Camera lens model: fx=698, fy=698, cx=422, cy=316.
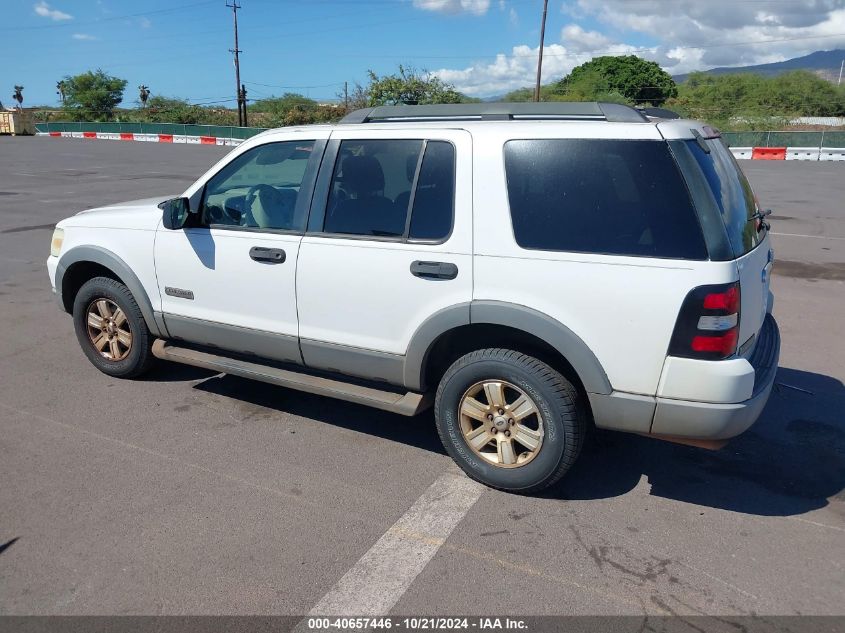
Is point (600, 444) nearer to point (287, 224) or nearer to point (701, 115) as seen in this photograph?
point (287, 224)

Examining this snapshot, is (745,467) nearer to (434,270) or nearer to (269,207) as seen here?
(434,270)

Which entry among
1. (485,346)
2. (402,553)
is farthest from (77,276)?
(402,553)

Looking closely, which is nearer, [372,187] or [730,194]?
[730,194]

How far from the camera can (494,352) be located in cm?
371

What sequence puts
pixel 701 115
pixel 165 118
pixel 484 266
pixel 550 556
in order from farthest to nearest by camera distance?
pixel 165 118 < pixel 701 115 < pixel 484 266 < pixel 550 556

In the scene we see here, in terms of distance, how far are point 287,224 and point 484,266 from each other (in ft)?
4.52

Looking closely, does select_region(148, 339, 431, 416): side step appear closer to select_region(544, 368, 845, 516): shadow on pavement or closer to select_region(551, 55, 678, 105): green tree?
select_region(544, 368, 845, 516): shadow on pavement

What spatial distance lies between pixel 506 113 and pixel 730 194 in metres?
1.26

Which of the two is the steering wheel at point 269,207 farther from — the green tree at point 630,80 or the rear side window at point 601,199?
the green tree at point 630,80

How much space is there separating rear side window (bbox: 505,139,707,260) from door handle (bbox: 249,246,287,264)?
1.47 meters

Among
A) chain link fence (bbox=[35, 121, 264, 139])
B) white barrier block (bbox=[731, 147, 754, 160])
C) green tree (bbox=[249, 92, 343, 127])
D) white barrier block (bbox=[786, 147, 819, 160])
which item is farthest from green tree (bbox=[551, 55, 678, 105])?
white barrier block (bbox=[786, 147, 819, 160])


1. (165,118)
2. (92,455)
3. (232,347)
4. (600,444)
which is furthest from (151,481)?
(165,118)

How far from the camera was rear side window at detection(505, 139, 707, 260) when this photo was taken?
127 inches

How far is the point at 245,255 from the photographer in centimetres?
439
